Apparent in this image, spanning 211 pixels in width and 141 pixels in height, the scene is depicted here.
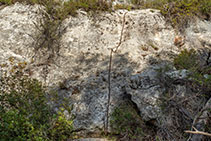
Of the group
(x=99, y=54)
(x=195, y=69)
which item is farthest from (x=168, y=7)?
(x=195, y=69)

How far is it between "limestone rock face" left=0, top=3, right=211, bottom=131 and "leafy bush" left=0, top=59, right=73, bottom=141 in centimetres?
68

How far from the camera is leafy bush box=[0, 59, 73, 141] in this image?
2.57 metres

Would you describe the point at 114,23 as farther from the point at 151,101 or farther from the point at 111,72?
the point at 151,101

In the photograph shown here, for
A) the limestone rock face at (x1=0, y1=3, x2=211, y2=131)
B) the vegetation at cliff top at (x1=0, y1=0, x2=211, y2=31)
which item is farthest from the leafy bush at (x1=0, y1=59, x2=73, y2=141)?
the vegetation at cliff top at (x1=0, y1=0, x2=211, y2=31)

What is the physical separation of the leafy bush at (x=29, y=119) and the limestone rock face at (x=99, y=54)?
0.68 meters

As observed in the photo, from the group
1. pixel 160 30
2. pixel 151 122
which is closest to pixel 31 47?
pixel 151 122

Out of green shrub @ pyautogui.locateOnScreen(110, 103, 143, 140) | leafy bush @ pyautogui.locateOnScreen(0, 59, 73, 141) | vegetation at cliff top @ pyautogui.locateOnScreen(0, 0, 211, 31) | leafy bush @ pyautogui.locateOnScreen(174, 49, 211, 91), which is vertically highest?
vegetation at cliff top @ pyautogui.locateOnScreen(0, 0, 211, 31)

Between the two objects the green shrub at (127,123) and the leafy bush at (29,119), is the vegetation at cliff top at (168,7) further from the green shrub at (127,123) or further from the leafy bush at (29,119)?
the green shrub at (127,123)

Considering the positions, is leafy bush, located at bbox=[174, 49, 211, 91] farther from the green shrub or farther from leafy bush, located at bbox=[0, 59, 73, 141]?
leafy bush, located at bbox=[0, 59, 73, 141]

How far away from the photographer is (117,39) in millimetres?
5602

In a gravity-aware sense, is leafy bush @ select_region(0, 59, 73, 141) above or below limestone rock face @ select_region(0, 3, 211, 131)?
below

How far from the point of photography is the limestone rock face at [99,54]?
12.9ft

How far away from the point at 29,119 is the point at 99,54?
Answer: 2.86 m

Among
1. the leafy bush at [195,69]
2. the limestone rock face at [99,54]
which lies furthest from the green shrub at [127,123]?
the leafy bush at [195,69]
